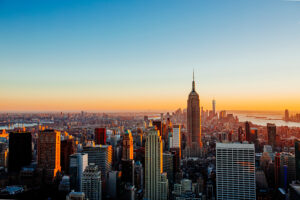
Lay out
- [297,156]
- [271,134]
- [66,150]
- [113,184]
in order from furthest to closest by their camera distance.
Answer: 1. [66,150]
2. [113,184]
3. [271,134]
4. [297,156]

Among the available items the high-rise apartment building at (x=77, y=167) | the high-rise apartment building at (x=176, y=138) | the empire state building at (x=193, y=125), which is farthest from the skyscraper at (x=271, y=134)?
the high-rise apartment building at (x=77, y=167)

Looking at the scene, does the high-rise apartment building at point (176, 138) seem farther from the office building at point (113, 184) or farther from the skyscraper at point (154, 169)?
the office building at point (113, 184)

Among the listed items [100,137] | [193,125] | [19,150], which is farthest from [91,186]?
[193,125]

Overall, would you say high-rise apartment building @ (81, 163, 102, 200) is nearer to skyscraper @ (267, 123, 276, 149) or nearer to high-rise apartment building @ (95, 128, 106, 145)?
high-rise apartment building @ (95, 128, 106, 145)

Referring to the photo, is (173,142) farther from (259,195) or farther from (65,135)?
(259,195)

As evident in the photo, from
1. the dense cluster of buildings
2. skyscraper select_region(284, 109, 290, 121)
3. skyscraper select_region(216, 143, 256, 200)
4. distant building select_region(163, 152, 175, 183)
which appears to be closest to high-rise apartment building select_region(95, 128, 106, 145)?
the dense cluster of buildings

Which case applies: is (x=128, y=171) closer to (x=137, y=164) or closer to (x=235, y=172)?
(x=137, y=164)
